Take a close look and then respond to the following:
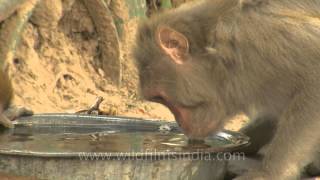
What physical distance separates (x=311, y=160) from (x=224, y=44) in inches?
28.4

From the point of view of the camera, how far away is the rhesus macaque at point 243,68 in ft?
11.6

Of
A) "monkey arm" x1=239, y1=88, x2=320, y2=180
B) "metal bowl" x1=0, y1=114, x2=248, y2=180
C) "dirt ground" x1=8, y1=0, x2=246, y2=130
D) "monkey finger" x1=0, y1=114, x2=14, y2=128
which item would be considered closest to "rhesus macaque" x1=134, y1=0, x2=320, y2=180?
"monkey arm" x1=239, y1=88, x2=320, y2=180

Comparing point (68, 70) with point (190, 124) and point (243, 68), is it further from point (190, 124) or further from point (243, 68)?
point (243, 68)

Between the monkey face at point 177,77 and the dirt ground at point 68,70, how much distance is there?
2753 mm

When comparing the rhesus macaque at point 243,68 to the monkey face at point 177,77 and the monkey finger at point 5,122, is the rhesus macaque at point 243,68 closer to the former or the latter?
the monkey face at point 177,77

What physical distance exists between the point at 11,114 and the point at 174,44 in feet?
4.19

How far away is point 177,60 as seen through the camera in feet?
12.1

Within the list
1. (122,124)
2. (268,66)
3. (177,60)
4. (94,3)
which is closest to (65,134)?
(122,124)

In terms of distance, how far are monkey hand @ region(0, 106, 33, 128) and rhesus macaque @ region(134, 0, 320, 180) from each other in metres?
0.92

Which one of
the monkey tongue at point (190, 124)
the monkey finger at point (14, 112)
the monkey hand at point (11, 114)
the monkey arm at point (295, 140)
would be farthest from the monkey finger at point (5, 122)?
the monkey arm at point (295, 140)


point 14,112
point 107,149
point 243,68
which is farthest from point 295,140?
point 14,112

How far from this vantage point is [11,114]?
14.6ft

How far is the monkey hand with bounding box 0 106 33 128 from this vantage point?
4.24 m

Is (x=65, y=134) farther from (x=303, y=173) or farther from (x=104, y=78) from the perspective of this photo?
(x=104, y=78)
